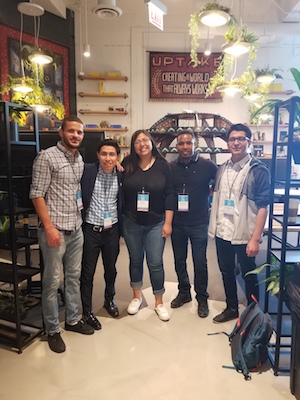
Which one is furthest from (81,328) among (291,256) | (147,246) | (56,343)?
(291,256)

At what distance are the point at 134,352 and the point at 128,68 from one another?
5.88m

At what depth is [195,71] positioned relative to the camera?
6.57 m

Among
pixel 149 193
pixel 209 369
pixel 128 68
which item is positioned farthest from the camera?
pixel 128 68

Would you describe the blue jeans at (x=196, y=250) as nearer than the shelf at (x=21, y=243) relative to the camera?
No

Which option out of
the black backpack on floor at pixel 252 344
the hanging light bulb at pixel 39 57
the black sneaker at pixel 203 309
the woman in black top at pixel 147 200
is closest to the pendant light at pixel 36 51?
the hanging light bulb at pixel 39 57

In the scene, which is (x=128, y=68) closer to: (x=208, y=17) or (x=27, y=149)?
(x=208, y=17)

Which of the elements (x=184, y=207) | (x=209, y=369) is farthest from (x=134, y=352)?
(x=184, y=207)

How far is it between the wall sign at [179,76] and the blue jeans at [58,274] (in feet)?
16.9

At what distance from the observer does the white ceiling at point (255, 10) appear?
18.5 ft

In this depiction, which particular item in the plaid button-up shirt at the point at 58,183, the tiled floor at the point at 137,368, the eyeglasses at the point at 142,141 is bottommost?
the tiled floor at the point at 137,368

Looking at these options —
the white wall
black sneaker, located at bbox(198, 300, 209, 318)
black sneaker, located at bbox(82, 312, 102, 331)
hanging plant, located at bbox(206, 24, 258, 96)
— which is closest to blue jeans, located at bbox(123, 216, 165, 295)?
black sneaker, located at bbox(198, 300, 209, 318)

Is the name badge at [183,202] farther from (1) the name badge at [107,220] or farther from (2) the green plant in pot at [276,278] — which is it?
(2) the green plant in pot at [276,278]

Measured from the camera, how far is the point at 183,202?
249cm

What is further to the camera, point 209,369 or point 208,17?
point 208,17
